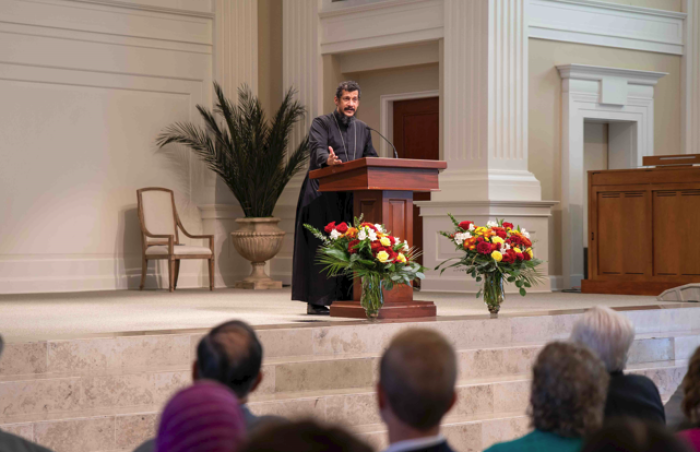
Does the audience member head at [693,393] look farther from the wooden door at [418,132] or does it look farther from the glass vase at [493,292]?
the wooden door at [418,132]

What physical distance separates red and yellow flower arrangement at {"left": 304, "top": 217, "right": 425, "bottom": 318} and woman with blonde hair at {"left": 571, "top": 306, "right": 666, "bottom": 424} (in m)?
2.83

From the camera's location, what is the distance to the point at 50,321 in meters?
5.95

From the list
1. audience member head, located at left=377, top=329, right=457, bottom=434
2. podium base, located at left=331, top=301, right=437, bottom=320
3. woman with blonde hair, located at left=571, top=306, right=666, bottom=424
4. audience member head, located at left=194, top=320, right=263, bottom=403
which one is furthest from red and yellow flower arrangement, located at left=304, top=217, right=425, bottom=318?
audience member head, located at left=377, top=329, right=457, bottom=434

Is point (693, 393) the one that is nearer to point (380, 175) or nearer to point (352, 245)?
point (352, 245)

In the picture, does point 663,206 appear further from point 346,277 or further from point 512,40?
point 346,277

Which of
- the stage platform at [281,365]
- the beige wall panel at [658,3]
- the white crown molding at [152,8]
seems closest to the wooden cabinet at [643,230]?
the stage platform at [281,365]

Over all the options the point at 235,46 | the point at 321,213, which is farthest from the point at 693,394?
the point at 235,46

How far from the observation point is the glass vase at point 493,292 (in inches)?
235

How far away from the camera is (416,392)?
1.54m

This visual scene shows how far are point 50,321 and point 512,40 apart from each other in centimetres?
517

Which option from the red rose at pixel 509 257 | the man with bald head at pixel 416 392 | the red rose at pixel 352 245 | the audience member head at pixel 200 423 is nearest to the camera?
the audience member head at pixel 200 423

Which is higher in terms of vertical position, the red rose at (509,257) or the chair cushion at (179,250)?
the red rose at (509,257)

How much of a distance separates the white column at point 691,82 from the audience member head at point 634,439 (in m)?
9.48

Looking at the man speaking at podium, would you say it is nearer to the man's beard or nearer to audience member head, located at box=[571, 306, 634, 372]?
the man's beard
